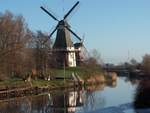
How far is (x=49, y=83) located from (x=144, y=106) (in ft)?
189

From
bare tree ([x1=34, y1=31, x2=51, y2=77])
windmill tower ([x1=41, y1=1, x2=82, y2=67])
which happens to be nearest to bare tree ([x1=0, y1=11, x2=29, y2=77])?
bare tree ([x1=34, y1=31, x2=51, y2=77])

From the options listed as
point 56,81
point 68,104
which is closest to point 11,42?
point 56,81

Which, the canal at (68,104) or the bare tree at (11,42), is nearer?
the canal at (68,104)

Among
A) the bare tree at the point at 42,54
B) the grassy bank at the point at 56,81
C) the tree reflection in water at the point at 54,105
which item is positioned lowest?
the tree reflection in water at the point at 54,105

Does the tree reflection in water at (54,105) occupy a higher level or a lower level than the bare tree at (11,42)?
lower

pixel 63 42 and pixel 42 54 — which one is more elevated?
pixel 63 42

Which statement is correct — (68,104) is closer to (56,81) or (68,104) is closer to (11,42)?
(11,42)

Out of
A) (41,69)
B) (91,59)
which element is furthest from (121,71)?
(41,69)

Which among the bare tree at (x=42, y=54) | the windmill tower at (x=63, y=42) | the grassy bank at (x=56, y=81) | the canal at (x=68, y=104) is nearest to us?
the canal at (x=68, y=104)

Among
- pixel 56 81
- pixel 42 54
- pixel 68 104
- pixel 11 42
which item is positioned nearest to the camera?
pixel 68 104

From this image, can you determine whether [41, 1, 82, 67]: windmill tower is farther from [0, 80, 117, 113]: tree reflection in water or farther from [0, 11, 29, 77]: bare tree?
[0, 80, 117, 113]: tree reflection in water

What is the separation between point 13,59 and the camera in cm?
6544

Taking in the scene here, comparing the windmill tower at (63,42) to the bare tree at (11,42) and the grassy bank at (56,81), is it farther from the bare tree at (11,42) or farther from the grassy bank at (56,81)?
the bare tree at (11,42)

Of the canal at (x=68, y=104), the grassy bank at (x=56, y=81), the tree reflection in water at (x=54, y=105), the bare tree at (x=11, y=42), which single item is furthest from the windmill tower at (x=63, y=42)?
the tree reflection in water at (x=54, y=105)
